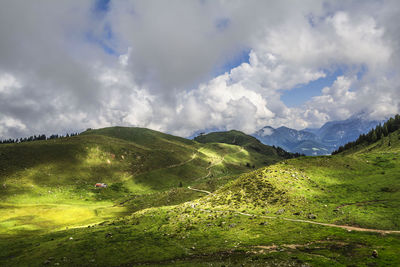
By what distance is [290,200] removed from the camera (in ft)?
195

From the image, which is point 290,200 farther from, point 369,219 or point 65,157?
point 65,157

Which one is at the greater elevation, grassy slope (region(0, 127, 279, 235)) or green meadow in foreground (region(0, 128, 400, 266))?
grassy slope (region(0, 127, 279, 235))

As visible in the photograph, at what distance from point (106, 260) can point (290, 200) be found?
4886 centimetres

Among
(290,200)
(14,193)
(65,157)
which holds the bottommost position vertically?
(290,200)

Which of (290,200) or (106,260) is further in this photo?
(290,200)

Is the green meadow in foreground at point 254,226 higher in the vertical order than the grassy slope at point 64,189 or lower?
lower

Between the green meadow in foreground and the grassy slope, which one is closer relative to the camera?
the green meadow in foreground

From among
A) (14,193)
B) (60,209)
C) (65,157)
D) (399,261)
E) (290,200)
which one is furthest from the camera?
(65,157)

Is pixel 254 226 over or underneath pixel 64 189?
underneath

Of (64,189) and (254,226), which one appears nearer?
(254,226)

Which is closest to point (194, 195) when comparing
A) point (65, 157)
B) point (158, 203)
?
point (158, 203)

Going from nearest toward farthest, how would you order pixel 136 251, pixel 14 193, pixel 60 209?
pixel 136 251, pixel 60 209, pixel 14 193

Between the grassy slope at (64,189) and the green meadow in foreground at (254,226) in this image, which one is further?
the grassy slope at (64,189)

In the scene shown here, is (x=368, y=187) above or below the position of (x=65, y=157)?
below
